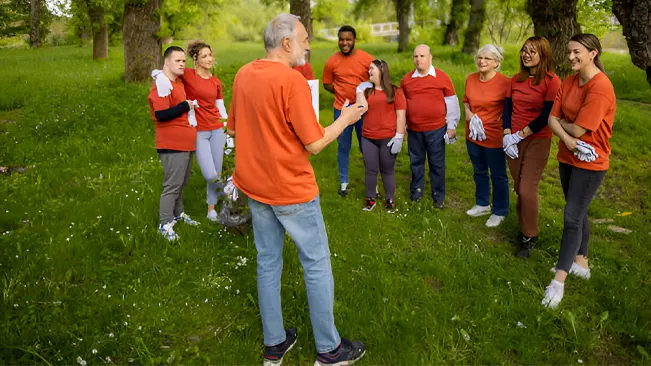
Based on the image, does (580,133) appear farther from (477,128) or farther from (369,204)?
(369,204)

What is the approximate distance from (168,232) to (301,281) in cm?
164

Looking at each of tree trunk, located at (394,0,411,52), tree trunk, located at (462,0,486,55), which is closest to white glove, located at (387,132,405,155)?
tree trunk, located at (462,0,486,55)

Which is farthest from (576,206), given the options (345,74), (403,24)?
(403,24)

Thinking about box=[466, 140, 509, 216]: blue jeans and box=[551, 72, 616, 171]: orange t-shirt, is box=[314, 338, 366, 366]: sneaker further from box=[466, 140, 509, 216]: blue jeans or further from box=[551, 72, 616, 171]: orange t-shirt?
box=[466, 140, 509, 216]: blue jeans

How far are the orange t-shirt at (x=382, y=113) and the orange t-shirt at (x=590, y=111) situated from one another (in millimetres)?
2094

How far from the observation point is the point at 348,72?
21.0 feet

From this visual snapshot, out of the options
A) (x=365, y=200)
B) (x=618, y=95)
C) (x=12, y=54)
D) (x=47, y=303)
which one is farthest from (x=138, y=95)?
(x=12, y=54)

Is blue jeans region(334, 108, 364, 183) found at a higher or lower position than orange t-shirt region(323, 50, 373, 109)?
lower

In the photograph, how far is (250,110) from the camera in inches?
111

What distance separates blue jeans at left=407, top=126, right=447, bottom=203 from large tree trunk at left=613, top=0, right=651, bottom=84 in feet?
7.65

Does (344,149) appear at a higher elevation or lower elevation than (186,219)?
higher

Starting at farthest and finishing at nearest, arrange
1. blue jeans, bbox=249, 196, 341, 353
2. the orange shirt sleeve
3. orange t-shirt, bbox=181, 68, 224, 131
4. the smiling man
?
the smiling man, orange t-shirt, bbox=181, 68, 224, 131, blue jeans, bbox=249, 196, 341, 353, the orange shirt sleeve

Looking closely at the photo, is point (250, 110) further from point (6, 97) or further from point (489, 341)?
point (6, 97)

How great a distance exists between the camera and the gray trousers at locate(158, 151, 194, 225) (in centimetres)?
483
